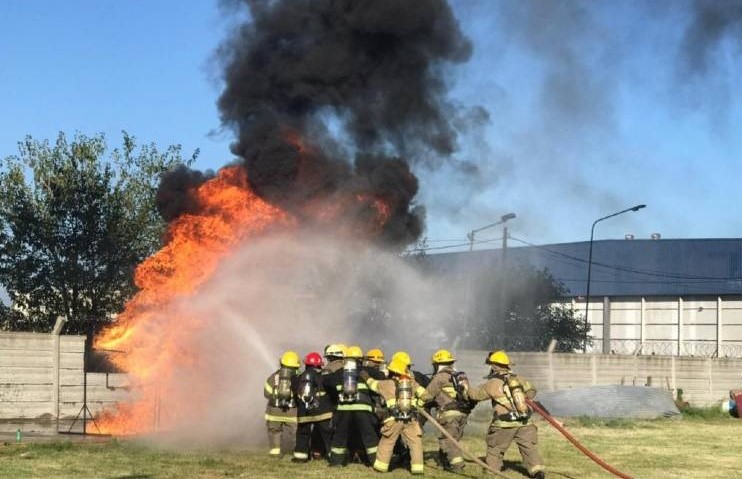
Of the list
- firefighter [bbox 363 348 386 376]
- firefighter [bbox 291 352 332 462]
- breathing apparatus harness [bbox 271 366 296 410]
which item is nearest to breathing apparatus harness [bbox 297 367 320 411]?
firefighter [bbox 291 352 332 462]

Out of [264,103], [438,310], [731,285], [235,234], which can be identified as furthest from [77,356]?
[731,285]

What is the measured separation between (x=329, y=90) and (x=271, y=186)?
8.21 ft

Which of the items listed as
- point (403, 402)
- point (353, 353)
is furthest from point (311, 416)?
point (403, 402)

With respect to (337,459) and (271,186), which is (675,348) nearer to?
(271,186)

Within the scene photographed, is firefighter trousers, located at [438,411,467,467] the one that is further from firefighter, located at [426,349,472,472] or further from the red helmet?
the red helmet

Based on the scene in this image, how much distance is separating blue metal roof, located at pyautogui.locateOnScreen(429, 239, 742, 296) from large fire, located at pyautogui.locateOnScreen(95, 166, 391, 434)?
145 feet

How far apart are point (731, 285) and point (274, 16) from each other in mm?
53384

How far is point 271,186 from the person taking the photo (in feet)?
68.1

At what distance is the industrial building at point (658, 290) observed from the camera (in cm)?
6656

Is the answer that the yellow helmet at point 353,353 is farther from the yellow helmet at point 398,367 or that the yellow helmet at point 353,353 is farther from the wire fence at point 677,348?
the wire fence at point 677,348

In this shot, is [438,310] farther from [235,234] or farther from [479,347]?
[235,234]

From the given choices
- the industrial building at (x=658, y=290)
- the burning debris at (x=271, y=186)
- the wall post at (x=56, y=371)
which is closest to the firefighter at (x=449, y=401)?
the burning debris at (x=271, y=186)

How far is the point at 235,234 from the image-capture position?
69.3ft

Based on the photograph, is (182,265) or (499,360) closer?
(499,360)
